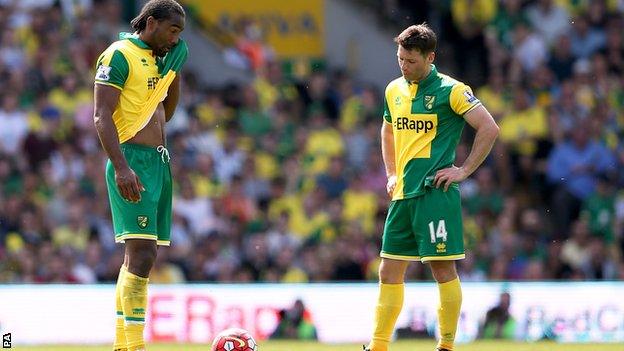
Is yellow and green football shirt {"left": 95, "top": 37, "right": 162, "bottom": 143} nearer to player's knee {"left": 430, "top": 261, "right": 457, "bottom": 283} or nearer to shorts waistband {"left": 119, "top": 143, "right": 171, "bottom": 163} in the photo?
shorts waistband {"left": 119, "top": 143, "right": 171, "bottom": 163}

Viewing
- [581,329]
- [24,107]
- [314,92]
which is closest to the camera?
[581,329]

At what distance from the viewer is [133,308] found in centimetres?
980

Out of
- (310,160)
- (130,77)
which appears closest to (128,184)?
(130,77)

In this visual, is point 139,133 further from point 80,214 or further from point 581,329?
point 80,214

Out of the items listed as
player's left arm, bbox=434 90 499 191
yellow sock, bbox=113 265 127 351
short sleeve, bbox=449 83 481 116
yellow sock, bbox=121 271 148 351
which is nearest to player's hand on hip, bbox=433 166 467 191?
player's left arm, bbox=434 90 499 191

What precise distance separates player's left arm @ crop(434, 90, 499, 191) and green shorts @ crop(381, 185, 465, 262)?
0.13 m

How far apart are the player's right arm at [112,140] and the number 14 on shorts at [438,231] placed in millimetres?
2111

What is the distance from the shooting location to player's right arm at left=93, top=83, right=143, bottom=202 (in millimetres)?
9672

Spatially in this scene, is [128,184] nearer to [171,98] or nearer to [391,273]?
[171,98]

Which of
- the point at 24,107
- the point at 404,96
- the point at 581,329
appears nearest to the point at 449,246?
the point at 404,96

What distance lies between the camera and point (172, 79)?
1037 centimetres

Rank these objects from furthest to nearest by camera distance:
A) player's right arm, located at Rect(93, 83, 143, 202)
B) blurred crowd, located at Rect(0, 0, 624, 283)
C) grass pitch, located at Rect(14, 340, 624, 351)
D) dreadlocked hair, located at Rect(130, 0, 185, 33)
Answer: blurred crowd, located at Rect(0, 0, 624, 283) < grass pitch, located at Rect(14, 340, 624, 351) < dreadlocked hair, located at Rect(130, 0, 185, 33) < player's right arm, located at Rect(93, 83, 143, 202)

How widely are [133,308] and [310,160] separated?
1110 centimetres

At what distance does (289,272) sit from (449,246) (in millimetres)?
8762
